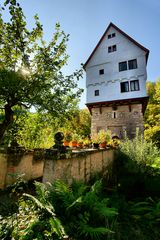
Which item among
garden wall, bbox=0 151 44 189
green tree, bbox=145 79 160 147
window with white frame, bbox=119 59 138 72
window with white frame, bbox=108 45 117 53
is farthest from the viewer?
green tree, bbox=145 79 160 147

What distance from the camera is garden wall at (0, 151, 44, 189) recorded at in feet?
14.6

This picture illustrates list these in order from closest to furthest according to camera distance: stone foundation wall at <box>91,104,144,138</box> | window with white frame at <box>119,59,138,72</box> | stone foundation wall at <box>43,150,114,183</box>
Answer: stone foundation wall at <box>43,150,114,183</box> → stone foundation wall at <box>91,104,144,138</box> → window with white frame at <box>119,59,138,72</box>

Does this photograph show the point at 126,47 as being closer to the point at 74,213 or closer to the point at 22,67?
the point at 22,67

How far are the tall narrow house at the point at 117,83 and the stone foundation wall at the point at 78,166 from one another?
985 centimetres

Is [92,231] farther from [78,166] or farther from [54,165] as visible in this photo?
[78,166]

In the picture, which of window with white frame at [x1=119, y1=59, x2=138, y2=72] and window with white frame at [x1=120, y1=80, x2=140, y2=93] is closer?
window with white frame at [x1=120, y1=80, x2=140, y2=93]

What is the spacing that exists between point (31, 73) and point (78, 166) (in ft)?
11.9

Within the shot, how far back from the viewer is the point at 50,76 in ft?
18.1

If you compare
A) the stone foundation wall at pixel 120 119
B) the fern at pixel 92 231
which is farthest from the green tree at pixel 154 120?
the fern at pixel 92 231

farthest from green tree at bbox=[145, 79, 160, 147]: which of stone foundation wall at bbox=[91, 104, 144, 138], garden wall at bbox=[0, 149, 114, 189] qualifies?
garden wall at bbox=[0, 149, 114, 189]

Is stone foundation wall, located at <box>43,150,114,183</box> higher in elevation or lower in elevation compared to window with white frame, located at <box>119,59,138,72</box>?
lower

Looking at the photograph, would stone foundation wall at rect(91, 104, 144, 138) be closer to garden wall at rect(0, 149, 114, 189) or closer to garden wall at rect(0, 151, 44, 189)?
garden wall at rect(0, 149, 114, 189)

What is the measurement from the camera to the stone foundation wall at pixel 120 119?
1449cm

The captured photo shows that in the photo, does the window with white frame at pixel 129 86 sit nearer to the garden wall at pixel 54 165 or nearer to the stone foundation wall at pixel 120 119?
the stone foundation wall at pixel 120 119
